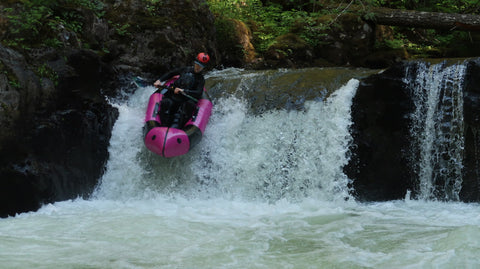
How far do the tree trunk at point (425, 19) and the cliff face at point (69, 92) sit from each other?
14.2 feet

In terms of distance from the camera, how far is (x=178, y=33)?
827cm

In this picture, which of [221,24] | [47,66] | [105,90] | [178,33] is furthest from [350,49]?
[47,66]

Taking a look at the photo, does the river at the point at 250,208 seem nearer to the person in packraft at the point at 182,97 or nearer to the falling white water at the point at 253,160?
the falling white water at the point at 253,160

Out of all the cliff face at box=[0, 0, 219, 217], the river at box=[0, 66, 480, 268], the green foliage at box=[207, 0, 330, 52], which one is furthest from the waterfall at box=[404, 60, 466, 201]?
the cliff face at box=[0, 0, 219, 217]

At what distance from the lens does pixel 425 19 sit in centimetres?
872

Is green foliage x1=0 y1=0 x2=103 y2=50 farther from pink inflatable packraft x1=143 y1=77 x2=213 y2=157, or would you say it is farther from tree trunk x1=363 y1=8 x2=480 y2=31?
tree trunk x1=363 y1=8 x2=480 y2=31

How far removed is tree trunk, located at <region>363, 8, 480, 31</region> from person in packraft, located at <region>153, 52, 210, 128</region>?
4.34 meters

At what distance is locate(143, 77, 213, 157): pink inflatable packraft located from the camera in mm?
5613

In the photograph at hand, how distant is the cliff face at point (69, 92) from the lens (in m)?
5.11

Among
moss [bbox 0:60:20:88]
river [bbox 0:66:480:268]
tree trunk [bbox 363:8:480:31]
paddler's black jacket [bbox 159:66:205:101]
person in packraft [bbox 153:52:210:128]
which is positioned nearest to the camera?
river [bbox 0:66:480:268]

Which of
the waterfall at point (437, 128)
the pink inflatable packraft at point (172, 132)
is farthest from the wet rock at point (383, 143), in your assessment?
the pink inflatable packraft at point (172, 132)

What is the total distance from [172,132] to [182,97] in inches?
→ 35.0

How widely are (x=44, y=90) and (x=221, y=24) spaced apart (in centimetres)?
512

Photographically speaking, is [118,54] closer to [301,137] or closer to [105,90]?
[105,90]
